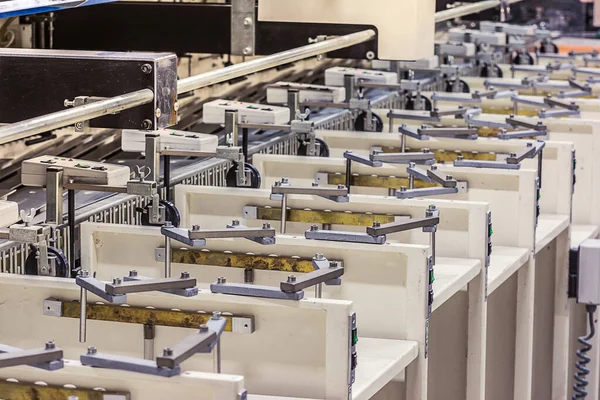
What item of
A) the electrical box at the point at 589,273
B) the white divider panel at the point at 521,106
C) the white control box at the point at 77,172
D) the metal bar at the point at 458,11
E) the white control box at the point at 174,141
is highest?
the metal bar at the point at 458,11

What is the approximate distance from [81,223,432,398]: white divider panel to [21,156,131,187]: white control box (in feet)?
0.69

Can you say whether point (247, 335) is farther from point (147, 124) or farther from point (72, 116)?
point (72, 116)

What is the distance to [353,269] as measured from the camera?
135 inches

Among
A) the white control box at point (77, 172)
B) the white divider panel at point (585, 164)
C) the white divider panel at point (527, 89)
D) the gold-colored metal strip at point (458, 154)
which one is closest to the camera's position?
the white control box at point (77, 172)

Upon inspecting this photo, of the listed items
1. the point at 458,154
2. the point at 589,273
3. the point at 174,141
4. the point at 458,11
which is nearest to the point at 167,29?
the point at 174,141

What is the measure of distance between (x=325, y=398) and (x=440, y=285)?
36.9 inches

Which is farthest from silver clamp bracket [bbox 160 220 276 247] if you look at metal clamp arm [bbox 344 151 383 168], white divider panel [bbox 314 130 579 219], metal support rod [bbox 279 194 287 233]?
white divider panel [bbox 314 130 579 219]

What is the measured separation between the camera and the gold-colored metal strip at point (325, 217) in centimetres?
388

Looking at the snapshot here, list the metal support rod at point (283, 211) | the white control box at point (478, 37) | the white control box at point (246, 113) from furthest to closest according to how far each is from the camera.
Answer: the white control box at point (478, 37), the white control box at point (246, 113), the metal support rod at point (283, 211)

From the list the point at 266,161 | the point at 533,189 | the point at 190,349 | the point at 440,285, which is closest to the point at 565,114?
the point at 533,189

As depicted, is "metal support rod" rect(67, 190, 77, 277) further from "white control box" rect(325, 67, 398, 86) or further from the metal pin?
"white control box" rect(325, 67, 398, 86)

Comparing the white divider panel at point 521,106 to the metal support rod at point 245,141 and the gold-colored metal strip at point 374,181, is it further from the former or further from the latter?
the metal support rod at point 245,141

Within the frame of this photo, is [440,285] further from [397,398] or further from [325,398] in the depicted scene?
[325,398]

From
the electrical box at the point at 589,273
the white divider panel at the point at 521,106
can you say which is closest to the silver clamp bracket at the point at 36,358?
the electrical box at the point at 589,273
